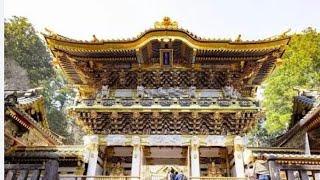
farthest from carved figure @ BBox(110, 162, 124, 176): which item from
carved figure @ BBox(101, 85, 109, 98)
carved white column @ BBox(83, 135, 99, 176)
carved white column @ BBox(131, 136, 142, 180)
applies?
carved figure @ BBox(101, 85, 109, 98)

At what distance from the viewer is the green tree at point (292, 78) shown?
13719mm

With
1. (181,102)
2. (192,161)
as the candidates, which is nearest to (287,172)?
(192,161)

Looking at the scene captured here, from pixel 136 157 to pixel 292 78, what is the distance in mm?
9275

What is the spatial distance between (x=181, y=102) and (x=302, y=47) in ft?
29.0

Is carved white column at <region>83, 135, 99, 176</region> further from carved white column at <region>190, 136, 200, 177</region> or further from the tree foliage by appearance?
the tree foliage

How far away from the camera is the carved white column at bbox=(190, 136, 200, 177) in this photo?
7.47 meters

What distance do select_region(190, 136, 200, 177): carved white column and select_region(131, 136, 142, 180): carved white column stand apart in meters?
1.26

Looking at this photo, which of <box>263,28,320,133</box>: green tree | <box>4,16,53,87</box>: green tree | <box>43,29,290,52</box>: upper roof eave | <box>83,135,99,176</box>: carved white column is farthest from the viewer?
<box>4,16,53,87</box>: green tree

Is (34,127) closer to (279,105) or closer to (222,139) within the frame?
(222,139)

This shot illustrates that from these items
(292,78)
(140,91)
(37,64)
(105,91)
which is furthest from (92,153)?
(37,64)

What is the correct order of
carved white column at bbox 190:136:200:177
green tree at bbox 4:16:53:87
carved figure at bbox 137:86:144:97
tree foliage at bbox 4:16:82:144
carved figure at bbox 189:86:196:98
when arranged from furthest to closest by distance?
1. tree foliage at bbox 4:16:82:144
2. green tree at bbox 4:16:53:87
3. carved figure at bbox 189:86:196:98
4. carved figure at bbox 137:86:144:97
5. carved white column at bbox 190:136:200:177

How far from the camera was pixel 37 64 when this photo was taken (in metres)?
21.0

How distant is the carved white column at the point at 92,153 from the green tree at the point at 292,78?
8683 millimetres

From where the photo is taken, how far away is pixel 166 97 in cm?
850
